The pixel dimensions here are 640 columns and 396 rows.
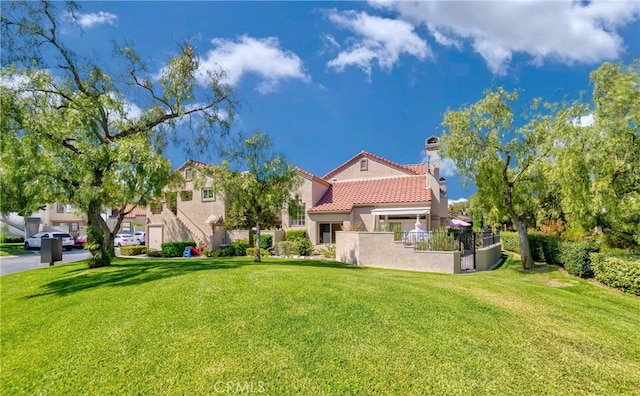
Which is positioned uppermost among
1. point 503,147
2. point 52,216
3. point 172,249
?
point 503,147

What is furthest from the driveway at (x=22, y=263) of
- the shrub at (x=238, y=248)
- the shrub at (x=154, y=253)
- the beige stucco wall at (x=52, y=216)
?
the beige stucco wall at (x=52, y=216)

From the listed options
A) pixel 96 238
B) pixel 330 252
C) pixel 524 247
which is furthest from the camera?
pixel 330 252

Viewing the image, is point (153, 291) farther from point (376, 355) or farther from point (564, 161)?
point (564, 161)

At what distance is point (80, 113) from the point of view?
58.5 ft

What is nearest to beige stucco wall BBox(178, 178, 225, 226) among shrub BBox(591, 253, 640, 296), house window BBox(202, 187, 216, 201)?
house window BBox(202, 187, 216, 201)

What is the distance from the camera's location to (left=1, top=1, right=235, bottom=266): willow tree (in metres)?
→ 16.7

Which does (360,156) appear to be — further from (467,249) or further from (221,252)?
(221,252)

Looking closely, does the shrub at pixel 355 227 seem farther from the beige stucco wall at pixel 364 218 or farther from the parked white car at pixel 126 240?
the parked white car at pixel 126 240

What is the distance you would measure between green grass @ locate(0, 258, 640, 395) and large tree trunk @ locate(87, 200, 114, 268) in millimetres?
6445

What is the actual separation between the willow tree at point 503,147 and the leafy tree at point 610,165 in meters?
2.74

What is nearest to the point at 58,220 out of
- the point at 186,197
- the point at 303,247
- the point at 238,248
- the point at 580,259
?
the point at 186,197

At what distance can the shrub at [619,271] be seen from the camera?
15.2 meters

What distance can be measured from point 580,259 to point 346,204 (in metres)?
20.6

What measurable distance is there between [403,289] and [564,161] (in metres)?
14.9
